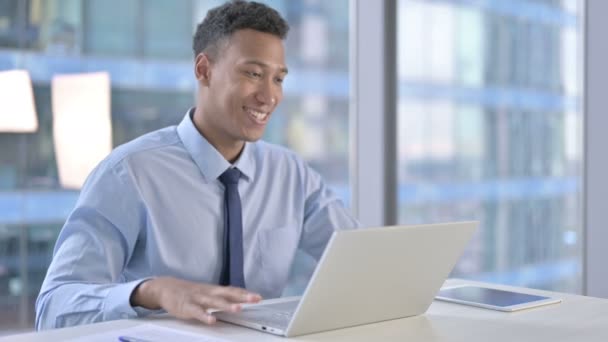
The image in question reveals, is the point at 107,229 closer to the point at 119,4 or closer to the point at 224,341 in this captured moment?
the point at 224,341

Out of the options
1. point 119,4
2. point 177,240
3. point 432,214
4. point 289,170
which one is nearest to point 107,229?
point 177,240

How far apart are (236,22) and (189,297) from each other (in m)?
0.84

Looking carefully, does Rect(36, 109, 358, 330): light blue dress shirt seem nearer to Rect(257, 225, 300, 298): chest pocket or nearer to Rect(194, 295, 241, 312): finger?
Rect(257, 225, 300, 298): chest pocket

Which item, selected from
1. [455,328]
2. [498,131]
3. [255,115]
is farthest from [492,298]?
[498,131]

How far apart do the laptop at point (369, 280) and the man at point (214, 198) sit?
386 millimetres

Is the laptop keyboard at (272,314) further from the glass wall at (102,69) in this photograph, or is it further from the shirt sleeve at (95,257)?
the glass wall at (102,69)

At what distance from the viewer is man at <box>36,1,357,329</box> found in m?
1.74

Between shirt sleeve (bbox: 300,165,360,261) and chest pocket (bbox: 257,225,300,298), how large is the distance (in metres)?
0.08

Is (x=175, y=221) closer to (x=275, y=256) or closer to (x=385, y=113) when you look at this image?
(x=275, y=256)

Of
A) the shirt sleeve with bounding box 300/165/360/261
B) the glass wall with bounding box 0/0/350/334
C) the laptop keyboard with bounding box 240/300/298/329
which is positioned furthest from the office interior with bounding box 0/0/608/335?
the laptop keyboard with bounding box 240/300/298/329

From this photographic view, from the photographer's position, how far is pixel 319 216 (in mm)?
2080

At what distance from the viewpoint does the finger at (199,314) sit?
1.36 meters

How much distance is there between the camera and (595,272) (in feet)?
8.30

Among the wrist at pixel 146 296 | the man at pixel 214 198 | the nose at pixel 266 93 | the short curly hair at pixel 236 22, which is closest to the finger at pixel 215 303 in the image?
the wrist at pixel 146 296
